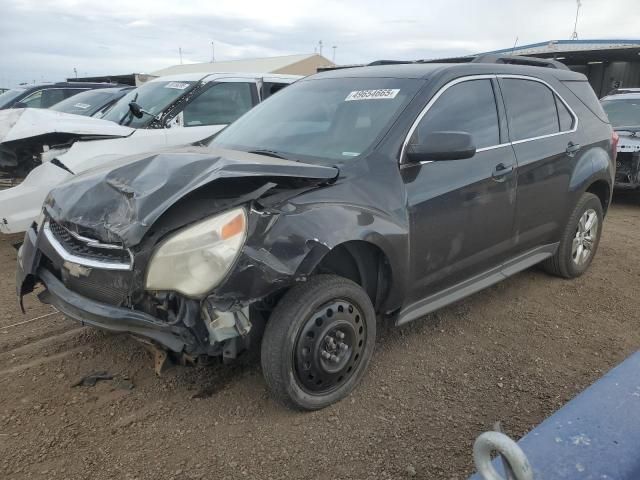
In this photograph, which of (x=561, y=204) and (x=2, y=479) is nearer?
(x=2, y=479)

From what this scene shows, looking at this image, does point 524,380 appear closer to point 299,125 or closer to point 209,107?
point 299,125

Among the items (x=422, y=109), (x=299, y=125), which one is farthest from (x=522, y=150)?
(x=299, y=125)

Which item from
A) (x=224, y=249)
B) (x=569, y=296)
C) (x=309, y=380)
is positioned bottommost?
(x=569, y=296)

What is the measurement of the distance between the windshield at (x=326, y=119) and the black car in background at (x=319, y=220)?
1 centimetres

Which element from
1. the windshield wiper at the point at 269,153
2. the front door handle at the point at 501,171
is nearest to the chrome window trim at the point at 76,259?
the windshield wiper at the point at 269,153

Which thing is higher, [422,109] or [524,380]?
[422,109]

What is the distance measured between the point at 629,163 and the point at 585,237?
4303 millimetres

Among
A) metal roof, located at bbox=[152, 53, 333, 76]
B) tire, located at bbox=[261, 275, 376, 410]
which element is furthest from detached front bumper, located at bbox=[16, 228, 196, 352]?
metal roof, located at bbox=[152, 53, 333, 76]

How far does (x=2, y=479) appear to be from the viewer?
2.30 metres

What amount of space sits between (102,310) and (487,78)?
2.87m

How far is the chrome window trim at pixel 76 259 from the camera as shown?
7.91 feet

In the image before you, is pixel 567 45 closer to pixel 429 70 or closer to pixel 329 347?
pixel 429 70

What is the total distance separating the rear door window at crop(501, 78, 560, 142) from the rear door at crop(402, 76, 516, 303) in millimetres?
141

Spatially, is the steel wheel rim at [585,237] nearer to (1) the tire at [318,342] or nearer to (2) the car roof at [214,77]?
(1) the tire at [318,342]
